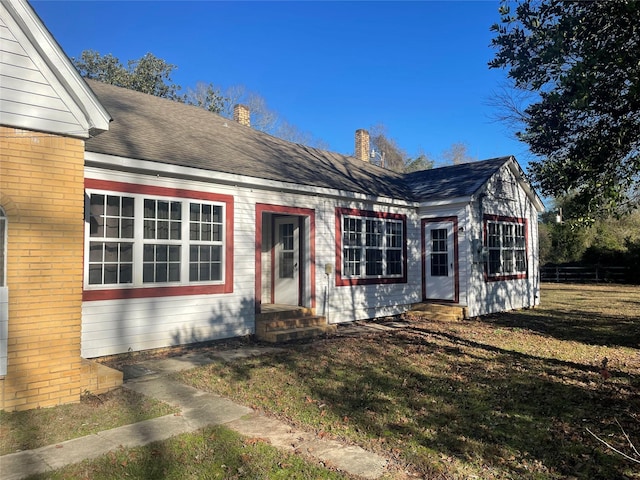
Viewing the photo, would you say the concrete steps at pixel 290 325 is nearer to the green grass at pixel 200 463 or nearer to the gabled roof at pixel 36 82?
the green grass at pixel 200 463

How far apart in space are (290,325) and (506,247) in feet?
27.4

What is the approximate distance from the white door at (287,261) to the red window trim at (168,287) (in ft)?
7.55

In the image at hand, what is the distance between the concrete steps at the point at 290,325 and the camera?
31.2 ft

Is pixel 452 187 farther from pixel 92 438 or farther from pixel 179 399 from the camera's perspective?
pixel 92 438

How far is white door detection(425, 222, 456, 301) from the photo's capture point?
13.3 m

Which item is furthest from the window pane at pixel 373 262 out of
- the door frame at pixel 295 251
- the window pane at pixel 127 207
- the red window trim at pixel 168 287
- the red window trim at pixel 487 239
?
the window pane at pixel 127 207

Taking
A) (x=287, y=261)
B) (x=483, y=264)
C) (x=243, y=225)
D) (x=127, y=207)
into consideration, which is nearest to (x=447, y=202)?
(x=483, y=264)

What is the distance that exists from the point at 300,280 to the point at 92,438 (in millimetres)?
7015

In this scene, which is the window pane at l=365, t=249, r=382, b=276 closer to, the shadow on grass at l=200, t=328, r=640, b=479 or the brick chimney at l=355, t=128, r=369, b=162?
the shadow on grass at l=200, t=328, r=640, b=479

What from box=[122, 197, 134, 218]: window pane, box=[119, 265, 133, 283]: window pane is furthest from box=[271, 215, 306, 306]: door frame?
box=[122, 197, 134, 218]: window pane

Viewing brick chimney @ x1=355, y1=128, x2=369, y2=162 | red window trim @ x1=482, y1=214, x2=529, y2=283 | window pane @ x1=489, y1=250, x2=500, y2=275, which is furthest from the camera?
brick chimney @ x1=355, y1=128, x2=369, y2=162

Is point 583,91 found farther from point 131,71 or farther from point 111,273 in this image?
point 131,71

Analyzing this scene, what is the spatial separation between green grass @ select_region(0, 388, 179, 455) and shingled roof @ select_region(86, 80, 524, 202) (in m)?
4.00

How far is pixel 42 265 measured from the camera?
5.16m
